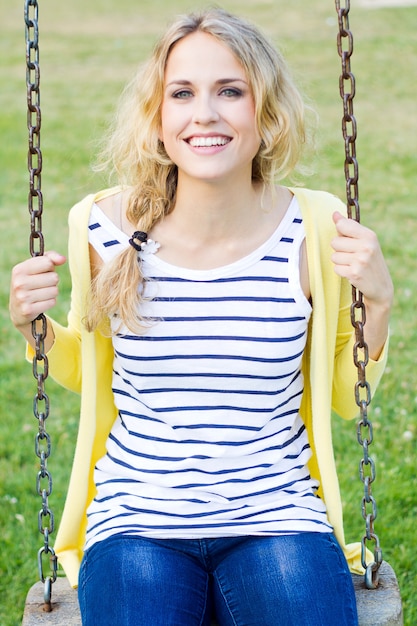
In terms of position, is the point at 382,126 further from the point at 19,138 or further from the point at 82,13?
the point at 82,13

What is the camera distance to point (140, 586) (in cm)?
237

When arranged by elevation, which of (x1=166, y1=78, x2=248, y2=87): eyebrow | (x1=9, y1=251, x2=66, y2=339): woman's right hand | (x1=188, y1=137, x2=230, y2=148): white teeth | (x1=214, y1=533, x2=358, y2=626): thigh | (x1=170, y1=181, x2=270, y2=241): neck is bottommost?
(x1=214, y1=533, x2=358, y2=626): thigh

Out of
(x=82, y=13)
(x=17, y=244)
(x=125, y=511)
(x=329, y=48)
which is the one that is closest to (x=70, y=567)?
(x=125, y=511)

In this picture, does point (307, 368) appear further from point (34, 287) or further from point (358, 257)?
point (34, 287)

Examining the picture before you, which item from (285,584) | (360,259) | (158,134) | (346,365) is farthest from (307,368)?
(158,134)

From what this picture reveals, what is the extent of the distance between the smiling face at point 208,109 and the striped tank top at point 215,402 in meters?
0.27

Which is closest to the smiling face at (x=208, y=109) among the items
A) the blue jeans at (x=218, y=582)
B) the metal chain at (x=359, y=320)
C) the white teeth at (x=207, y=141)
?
the white teeth at (x=207, y=141)

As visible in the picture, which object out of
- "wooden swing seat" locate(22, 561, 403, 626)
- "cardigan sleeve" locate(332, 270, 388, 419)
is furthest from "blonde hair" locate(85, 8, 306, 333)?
"wooden swing seat" locate(22, 561, 403, 626)

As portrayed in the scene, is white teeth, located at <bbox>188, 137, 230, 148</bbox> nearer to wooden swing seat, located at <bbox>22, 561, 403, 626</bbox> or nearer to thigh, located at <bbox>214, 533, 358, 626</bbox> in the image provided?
thigh, located at <bbox>214, 533, 358, 626</bbox>

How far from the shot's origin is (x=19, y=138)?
378 inches

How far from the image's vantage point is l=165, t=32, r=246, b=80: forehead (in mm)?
2555

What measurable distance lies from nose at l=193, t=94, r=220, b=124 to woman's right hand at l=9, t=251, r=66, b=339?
0.50 m

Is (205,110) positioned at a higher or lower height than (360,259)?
higher

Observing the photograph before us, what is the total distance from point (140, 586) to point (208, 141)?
3.66 ft
